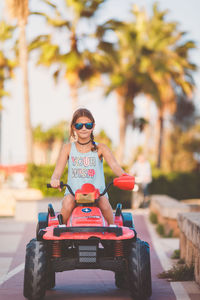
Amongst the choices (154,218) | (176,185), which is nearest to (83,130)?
(154,218)

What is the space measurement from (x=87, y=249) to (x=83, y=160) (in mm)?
884

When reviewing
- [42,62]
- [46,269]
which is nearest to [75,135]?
[46,269]

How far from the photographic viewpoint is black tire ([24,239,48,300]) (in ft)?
19.2

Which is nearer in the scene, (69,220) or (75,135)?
(69,220)

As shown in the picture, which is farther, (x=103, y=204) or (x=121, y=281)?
(x=121, y=281)

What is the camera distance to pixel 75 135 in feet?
21.3

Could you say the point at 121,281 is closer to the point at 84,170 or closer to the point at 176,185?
the point at 84,170

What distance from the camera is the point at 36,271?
585 cm

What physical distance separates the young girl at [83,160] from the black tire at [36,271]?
0.37 meters

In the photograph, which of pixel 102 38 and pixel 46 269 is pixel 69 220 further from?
pixel 102 38

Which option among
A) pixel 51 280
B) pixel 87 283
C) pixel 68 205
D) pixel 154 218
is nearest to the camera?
pixel 68 205

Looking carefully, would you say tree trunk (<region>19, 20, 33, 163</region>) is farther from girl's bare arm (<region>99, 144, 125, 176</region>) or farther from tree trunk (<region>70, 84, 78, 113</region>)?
girl's bare arm (<region>99, 144, 125, 176</region>)

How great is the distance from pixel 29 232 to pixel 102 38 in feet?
64.3

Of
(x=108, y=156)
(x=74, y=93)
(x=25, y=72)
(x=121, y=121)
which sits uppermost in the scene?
(x=25, y=72)
